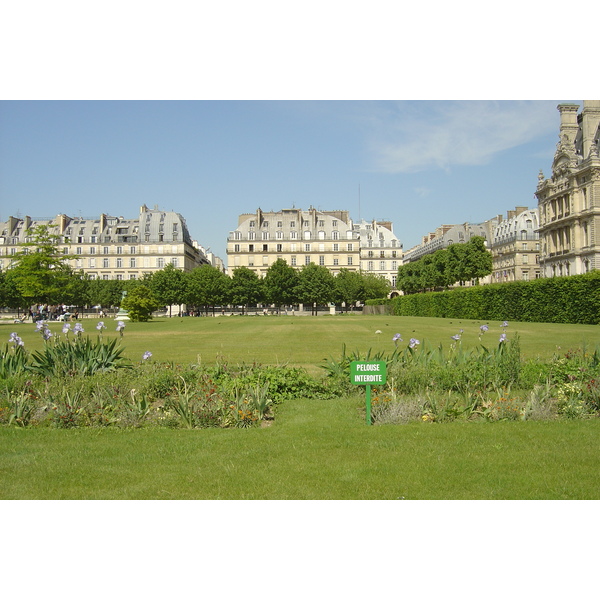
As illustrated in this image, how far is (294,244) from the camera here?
9700cm

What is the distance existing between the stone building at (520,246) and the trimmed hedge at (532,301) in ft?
174

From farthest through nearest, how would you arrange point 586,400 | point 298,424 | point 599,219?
point 599,219 → point 586,400 → point 298,424

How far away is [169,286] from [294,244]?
87.1ft

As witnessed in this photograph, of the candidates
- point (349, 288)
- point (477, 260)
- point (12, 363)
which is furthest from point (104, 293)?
point (12, 363)

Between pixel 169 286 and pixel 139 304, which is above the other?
pixel 169 286

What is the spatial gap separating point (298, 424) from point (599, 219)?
6227cm

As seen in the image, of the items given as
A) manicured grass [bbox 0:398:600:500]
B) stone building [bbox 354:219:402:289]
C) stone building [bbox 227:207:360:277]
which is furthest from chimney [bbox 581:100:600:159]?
manicured grass [bbox 0:398:600:500]

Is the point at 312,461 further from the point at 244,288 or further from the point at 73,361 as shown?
A: the point at 244,288

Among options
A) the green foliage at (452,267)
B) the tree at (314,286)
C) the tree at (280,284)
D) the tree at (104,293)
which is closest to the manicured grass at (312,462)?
the green foliage at (452,267)

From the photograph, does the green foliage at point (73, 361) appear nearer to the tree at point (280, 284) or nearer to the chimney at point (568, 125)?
the chimney at point (568, 125)

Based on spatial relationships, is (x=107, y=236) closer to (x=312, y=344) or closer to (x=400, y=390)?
A: (x=312, y=344)

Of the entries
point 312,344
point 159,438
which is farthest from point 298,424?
point 312,344

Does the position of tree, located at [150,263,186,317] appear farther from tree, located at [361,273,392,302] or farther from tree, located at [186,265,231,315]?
tree, located at [361,273,392,302]

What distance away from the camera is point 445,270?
69.6 m
